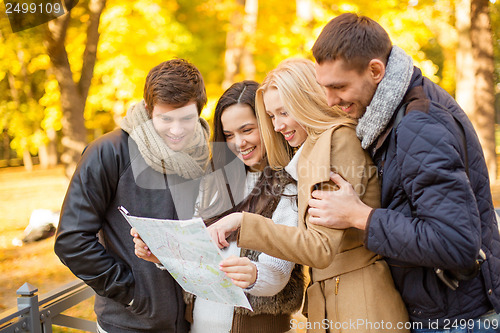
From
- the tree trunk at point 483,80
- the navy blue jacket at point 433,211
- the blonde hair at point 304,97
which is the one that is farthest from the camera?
the tree trunk at point 483,80

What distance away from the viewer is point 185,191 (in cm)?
219

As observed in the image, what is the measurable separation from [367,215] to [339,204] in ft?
0.31

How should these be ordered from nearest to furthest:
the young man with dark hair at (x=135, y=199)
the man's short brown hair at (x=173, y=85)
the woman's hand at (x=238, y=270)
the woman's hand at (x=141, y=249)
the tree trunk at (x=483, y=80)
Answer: the woman's hand at (x=238, y=270)
the woman's hand at (x=141, y=249)
the young man with dark hair at (x=135, y=199)
the man's short brown hair at (x=173, y=85)
the tree trunk at (x=483, y=80)

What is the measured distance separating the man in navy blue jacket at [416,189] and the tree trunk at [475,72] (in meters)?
7.05

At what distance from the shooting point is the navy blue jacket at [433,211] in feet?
4.39

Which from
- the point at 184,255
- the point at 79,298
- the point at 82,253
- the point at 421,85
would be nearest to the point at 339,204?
the point at 421,85

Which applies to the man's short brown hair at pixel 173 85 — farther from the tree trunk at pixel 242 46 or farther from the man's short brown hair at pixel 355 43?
the tree trunk at pixel 242 46

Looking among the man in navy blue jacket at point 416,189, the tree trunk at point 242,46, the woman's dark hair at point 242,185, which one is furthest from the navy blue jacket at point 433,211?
the tree trunk at point 242,46

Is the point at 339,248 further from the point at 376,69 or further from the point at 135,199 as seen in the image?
the point at 135,199

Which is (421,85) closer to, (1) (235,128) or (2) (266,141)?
(2) (266,141)

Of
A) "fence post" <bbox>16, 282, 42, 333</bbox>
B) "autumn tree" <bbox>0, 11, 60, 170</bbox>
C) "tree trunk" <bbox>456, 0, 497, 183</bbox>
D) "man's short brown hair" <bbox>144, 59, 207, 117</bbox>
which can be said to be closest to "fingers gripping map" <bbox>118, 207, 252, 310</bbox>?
"man's short brown hair" <bbox>144, 59, 207, 117</bbox>

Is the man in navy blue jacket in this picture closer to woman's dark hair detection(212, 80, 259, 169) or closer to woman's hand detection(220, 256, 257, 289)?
woman's hand detection(220, 256, 257, 289)

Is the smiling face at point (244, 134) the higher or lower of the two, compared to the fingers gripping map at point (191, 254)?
higher

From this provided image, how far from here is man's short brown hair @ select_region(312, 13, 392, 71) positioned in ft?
4.95
